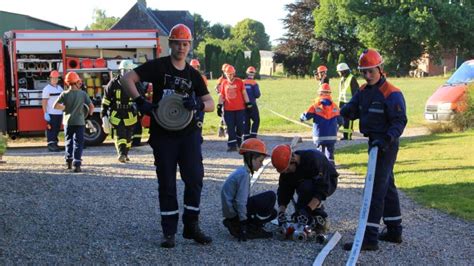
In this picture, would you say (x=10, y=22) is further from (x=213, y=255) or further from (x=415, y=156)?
(x=213, y=255)

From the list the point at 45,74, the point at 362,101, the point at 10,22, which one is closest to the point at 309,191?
the point at 362,101

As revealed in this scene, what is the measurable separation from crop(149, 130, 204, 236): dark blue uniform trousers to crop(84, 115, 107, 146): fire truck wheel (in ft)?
32.2

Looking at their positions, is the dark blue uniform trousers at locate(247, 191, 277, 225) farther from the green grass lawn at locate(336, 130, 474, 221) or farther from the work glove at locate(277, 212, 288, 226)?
the green grass lawn at locate(336, 130, 474, 221)

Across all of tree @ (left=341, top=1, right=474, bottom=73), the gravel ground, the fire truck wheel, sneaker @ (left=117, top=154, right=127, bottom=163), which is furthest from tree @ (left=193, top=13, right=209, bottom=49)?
the gravel ground

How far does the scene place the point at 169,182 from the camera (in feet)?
19.5

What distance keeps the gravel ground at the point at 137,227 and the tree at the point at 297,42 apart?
2796 inches

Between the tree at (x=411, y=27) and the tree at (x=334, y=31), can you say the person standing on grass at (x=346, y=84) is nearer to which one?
the tree at (x=411, y=27)

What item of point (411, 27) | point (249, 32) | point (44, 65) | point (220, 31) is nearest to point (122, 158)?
point (44, 65)

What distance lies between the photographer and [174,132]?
233 inches

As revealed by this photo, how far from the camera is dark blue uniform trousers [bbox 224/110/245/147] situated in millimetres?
13419

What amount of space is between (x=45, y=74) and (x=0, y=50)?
3.96ft

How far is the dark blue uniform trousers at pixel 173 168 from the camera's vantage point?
592 centimetres

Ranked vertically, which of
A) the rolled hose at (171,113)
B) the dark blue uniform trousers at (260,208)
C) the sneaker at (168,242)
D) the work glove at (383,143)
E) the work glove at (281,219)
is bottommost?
the sneaker at (168,242)

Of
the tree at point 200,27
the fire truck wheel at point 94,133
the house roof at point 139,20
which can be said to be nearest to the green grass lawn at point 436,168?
the fire truck wheel at point 94,133
